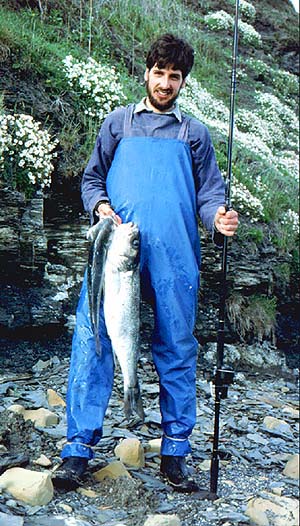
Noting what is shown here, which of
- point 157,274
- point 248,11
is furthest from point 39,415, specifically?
point 248,11

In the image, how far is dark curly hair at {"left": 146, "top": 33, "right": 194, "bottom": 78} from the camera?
164 inches

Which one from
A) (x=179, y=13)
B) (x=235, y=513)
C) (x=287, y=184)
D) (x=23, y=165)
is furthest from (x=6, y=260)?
(x=179, y=13)

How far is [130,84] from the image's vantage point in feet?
31.7

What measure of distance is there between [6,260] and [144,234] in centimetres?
301

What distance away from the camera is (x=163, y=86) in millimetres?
4188

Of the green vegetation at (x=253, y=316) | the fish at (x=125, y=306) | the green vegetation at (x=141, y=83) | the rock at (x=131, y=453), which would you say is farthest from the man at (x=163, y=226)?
the green vegetation at (x=253, y=316)

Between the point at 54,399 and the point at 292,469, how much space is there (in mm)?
1983

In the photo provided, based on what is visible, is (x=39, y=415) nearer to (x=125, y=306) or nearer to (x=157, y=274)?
(x=125, y=306)

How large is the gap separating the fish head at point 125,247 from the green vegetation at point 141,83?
319 centimetres

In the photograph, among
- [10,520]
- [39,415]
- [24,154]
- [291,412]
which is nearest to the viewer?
[10,520]

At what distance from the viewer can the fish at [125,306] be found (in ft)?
12.9

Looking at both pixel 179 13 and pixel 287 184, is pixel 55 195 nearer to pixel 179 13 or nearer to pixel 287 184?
pixel 287 184

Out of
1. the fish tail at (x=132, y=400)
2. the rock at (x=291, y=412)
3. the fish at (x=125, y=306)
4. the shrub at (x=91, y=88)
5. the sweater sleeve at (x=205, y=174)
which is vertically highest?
the shrub at (x=91, y=88)

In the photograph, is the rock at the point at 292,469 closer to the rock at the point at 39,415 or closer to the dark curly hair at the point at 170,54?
the rock at the point at 39,415
